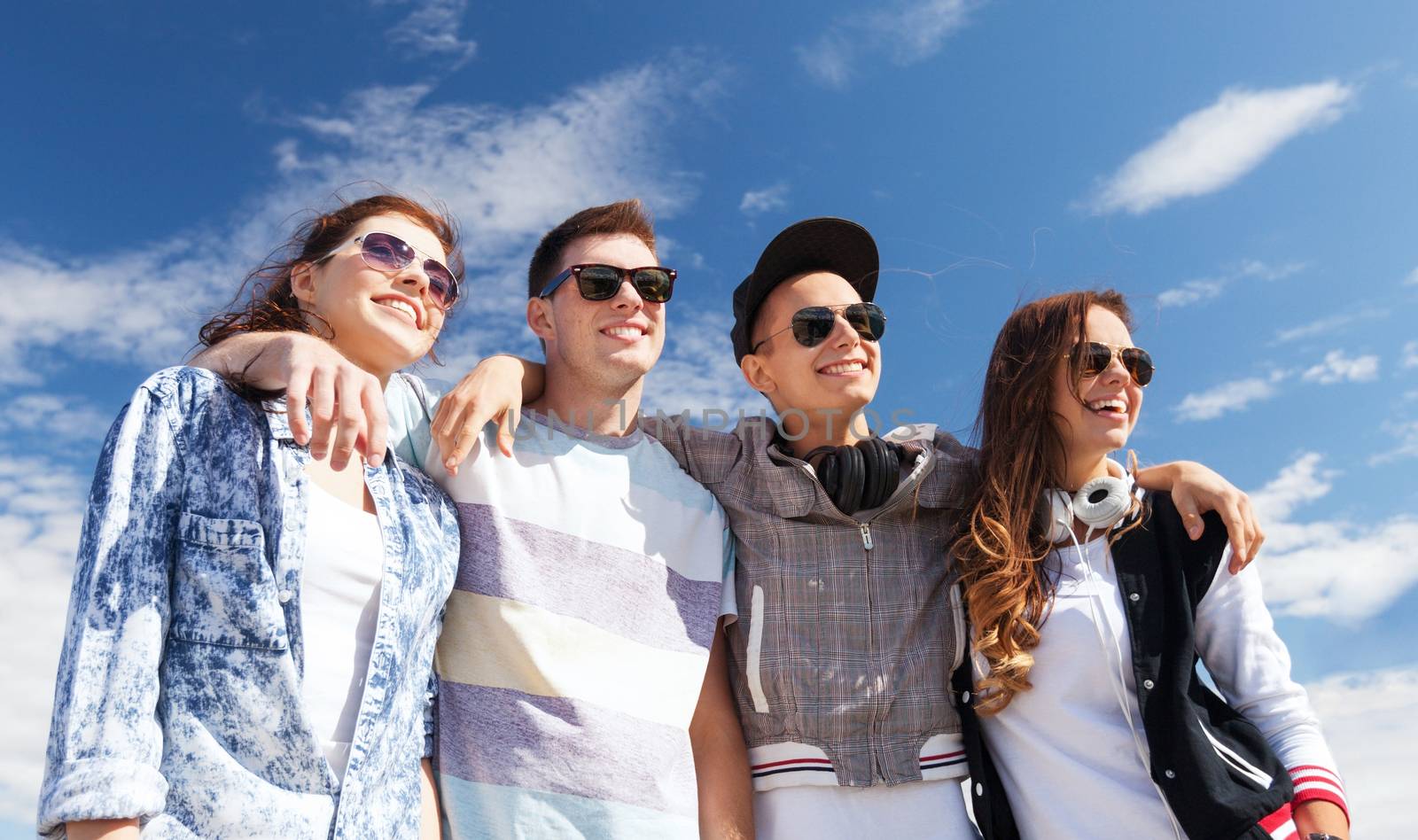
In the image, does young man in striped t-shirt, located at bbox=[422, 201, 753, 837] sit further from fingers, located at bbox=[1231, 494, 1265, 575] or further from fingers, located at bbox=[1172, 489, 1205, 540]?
A: fingers, located at bbox=[1231, 494, 1265, 575]

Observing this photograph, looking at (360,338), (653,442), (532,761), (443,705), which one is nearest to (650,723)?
(532,761)

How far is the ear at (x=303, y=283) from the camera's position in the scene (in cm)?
396

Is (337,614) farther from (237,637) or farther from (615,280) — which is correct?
(615,280)

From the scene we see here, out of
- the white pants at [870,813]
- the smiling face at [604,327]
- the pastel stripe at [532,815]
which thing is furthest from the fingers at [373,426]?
→ the white pants at [870,813]

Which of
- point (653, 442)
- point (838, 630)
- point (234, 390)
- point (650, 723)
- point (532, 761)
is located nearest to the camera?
point (234, 390)

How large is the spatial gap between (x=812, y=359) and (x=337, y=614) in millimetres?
2555

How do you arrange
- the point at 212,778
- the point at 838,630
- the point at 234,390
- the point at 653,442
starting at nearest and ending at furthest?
the point at 212,778 < the point at 234,390 < the point at 838,630 < the point at 653,442

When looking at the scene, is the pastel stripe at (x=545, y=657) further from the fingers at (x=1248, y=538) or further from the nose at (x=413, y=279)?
the fingers at (x=1248, y=538)

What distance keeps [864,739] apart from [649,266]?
2442mm

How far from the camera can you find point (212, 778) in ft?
8.75

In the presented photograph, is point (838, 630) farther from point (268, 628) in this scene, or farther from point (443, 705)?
point (268, 628)

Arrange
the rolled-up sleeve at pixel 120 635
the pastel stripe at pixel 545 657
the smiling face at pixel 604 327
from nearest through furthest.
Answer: the rolled-up sleeve at pixel 120 635
the pastel stripe at pixel 545 657
the smiling face at pixel 604 327

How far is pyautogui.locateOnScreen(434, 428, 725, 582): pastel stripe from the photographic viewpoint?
4004 mm

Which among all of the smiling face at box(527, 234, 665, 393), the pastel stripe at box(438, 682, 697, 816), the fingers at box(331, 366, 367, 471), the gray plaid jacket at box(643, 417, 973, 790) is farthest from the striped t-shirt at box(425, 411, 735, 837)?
the fingers at box(331, 366, 367, 471)
